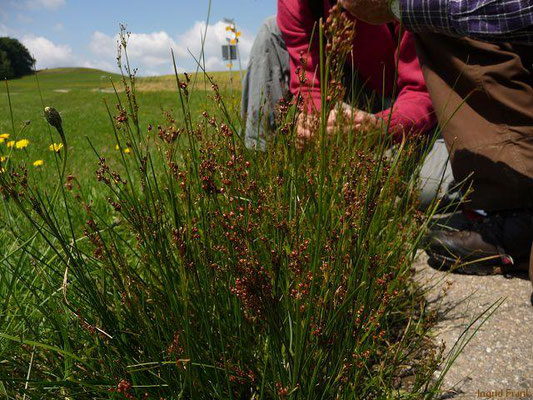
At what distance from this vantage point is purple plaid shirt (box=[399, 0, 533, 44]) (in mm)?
1808

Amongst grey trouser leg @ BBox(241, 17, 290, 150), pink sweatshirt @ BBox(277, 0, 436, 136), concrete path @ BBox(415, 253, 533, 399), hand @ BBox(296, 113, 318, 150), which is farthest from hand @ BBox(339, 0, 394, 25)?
grey trouser leg @ BBox(241, 17, 290, 150)

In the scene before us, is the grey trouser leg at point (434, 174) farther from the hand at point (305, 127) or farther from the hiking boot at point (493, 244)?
the hand at point (305, 127)

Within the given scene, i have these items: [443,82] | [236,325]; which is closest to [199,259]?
[236,325]

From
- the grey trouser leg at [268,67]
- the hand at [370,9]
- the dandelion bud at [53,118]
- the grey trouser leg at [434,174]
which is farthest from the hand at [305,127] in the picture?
the grey trouser leg at [268,67]

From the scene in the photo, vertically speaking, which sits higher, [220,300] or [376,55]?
[376,55]

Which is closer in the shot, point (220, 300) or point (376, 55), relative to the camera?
point (220, 300)

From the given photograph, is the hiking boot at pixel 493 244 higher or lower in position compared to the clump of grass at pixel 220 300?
lower

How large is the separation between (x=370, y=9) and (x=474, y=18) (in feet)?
1.47

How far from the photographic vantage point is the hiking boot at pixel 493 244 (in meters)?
2.24

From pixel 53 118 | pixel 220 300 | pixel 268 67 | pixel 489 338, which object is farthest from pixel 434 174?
pixel 53 118

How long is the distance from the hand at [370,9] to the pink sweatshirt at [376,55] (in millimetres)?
674

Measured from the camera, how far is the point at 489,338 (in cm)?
177

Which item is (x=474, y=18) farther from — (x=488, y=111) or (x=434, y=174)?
(x=434, y=174)

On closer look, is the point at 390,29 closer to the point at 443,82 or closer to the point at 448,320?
the point at 443,82
